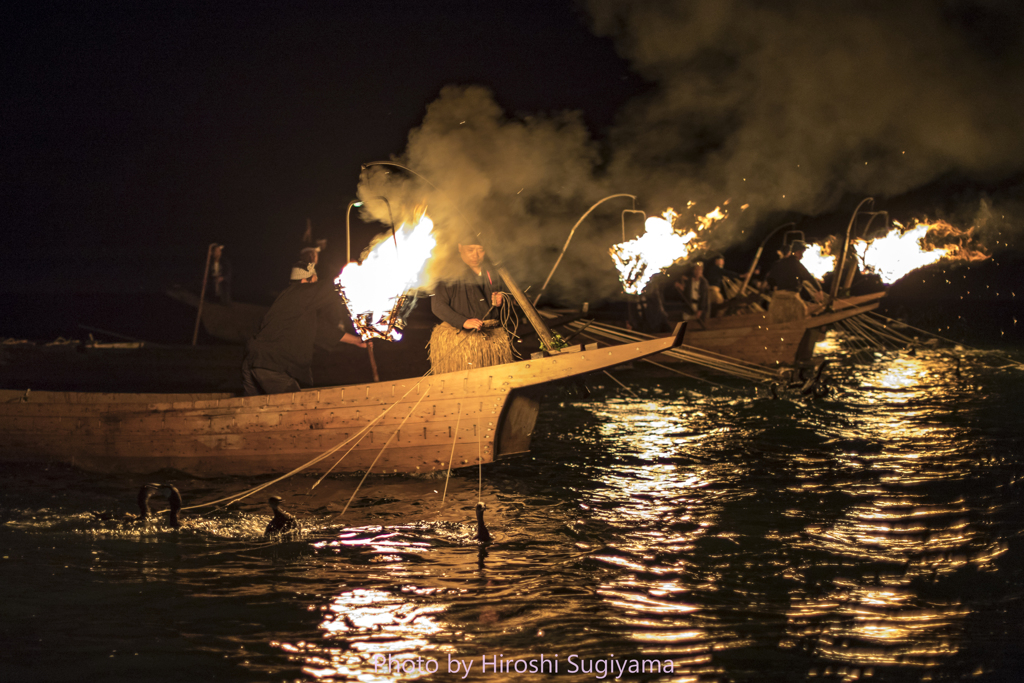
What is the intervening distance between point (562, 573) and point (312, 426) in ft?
9.66

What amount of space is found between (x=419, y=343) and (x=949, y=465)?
10146mm

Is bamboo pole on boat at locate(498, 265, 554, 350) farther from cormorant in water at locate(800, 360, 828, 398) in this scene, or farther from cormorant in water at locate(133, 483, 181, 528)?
cormorant in water at locate(800, 360, 828, 398)

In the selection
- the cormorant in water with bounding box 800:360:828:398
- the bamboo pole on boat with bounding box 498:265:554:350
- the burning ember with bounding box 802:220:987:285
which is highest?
the burning ember with bounding box 802:220:987:285

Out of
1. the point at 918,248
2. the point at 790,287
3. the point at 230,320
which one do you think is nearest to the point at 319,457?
the point at 790,287

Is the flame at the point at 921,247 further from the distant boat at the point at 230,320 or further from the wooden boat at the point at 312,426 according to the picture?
the distant boat at the point at 230,320

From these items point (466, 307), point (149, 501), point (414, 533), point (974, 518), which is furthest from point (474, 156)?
point (974, 518)

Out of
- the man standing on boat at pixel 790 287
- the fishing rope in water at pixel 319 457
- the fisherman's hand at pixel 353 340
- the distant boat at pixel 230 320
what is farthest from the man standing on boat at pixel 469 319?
the distant boat at pixel 230 320

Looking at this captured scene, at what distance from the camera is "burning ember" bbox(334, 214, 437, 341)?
20.4 feet

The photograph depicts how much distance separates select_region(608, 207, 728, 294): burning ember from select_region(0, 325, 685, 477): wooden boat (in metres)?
3.20

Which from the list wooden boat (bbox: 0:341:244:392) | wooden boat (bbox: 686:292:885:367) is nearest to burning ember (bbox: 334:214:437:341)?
wooden boat (bbox: 0:341:244:392)

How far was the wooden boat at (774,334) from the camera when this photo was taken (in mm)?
12734

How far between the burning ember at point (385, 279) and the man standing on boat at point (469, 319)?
35 centimetres

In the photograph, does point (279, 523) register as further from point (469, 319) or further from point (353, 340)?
point (469, 319)

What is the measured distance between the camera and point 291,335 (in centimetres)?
658
